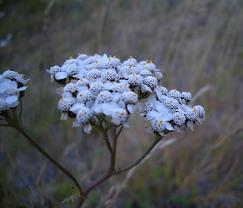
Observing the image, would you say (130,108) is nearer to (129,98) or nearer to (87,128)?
(129,98)

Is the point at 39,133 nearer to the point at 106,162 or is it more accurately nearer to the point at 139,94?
the point at 106,162

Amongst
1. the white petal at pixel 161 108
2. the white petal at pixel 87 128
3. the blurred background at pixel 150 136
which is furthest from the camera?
the blurred background at pixel 150 136

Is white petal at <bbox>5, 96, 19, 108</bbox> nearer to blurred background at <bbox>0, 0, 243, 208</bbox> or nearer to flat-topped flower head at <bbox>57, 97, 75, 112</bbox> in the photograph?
flat-topped flower head at <bbox>57, 97, 75, 112</bbox>

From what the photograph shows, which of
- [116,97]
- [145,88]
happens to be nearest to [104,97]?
[116,97]

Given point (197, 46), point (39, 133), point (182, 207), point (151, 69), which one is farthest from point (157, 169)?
point (151, 69)

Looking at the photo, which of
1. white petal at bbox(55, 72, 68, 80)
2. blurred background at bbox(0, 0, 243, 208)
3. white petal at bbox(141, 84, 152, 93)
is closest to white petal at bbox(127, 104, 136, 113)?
white petal at bbox(141, 84, 152, 93)

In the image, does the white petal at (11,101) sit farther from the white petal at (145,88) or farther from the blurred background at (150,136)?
the blurred background at (150,136)

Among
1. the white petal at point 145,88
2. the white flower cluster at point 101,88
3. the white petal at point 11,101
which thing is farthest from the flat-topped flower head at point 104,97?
the white petal at point 11,101
